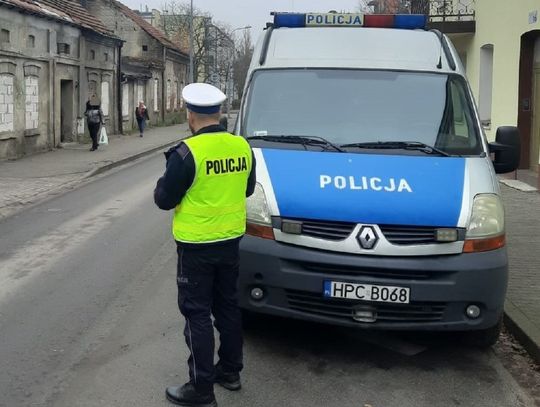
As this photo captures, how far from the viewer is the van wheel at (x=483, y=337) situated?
5164 mm

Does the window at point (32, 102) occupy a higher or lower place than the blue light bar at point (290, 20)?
lower

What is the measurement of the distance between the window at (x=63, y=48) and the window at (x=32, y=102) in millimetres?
2291

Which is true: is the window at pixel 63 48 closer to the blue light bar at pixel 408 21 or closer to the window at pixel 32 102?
the window at pixel 32 102

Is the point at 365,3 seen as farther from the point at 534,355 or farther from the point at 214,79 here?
the point at 534,355

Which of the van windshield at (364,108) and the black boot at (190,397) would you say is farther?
the van windshield at (364,108)

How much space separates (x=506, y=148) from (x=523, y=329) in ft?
4.79

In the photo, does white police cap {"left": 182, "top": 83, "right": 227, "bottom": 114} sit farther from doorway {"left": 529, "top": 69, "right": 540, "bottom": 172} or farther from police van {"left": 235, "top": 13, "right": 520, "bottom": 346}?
doorway {"left": 529, "top": 69, "right": 540, "bottom": 172}

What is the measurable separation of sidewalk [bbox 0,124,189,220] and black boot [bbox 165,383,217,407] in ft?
27.7

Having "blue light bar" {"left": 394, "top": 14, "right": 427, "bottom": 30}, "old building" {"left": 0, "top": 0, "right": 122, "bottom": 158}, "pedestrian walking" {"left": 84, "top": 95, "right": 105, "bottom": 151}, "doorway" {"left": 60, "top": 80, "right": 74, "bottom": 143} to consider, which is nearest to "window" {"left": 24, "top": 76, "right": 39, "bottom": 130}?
"old building" {"left": 0, "top": 0, "right": 122, "bottom": 158}

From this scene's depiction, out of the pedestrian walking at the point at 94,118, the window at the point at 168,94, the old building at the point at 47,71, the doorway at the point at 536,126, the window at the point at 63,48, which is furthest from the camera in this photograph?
the window at the point at 168,94

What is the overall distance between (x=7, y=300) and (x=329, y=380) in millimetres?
3400

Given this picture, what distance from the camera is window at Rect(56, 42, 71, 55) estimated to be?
23.6 m

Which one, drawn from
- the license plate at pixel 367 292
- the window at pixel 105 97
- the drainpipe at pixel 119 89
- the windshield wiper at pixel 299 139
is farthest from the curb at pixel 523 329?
the drainpipe at pixel 119 89

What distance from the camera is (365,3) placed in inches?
2237
